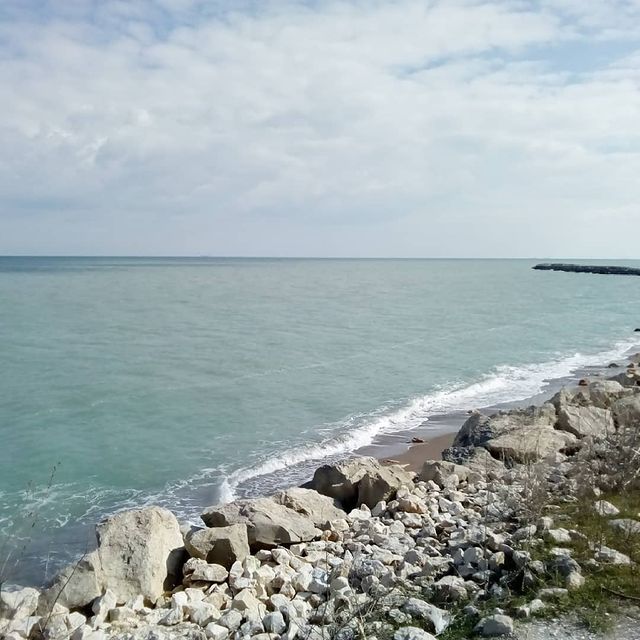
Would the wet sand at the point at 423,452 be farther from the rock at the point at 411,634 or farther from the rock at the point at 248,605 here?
the rock at the point at 411,634

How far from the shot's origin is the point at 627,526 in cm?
636

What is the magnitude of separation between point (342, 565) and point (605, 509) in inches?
115

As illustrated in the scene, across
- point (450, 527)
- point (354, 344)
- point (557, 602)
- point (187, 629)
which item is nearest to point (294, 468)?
point (450, 527)

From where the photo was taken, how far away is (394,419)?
54.1 ft

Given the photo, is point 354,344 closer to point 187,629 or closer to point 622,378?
point 622,378

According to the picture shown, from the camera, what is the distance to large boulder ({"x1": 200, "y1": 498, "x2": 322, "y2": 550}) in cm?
790

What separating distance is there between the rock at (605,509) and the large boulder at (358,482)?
3074 millimetres

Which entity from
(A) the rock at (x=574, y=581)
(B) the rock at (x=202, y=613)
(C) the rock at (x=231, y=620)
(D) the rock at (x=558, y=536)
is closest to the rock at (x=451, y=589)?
Answer: (A) the rock at (x=574, y=581)

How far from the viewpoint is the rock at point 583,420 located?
483 inches

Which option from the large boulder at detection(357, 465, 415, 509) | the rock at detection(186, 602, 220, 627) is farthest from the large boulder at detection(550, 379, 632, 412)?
the rock at detection(186, 602, 220, 627)

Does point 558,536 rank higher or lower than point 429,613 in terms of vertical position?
higher

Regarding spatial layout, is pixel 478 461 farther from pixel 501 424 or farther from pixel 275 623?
pixel 275 623

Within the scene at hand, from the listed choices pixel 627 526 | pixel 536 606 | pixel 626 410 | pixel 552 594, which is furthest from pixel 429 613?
pixel 626 410

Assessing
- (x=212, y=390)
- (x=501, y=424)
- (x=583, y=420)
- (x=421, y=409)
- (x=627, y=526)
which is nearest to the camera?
(x=627, y=526)
